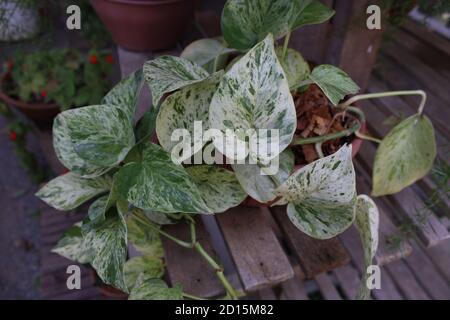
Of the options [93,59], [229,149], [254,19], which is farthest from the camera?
[93,59]

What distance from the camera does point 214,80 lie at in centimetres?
42

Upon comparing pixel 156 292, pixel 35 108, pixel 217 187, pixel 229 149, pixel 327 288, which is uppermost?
pixel 229 149

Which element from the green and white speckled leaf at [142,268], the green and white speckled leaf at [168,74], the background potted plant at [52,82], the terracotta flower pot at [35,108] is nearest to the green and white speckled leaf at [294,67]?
the green and white speckled leaf at [168,74]

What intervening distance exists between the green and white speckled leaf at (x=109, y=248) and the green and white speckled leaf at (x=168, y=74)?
15 centimetres

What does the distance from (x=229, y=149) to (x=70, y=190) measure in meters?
0.28

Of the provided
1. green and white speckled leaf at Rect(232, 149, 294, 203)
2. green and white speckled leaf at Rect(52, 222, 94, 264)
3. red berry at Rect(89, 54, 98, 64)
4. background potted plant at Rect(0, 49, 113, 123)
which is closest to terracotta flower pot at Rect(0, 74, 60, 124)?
background potted plant at Rect(0, 49, 113, 123)

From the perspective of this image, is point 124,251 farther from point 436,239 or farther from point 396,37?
point 396,37

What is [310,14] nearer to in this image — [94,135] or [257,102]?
[257,102]

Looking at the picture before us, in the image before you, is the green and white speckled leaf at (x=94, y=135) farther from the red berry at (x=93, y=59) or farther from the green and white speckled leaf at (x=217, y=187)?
the red berry at (x=93, y=59)

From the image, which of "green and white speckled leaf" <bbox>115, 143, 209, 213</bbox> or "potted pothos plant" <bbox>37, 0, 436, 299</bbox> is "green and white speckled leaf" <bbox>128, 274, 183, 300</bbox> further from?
"green and white speckled leaf" <bbox>115, 143, 209, 213</bbox>

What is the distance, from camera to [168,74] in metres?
0.41

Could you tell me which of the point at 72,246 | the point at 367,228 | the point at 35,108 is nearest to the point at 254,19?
the point at 367,228

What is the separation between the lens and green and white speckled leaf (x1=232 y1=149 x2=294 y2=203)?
0.43 meters
